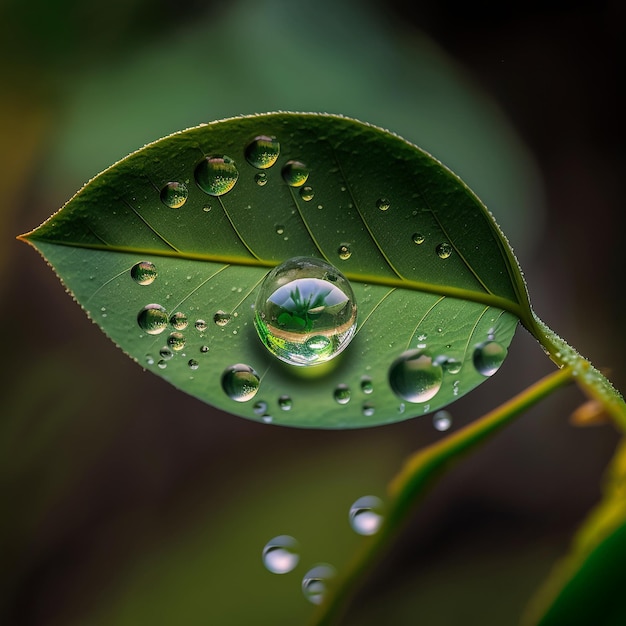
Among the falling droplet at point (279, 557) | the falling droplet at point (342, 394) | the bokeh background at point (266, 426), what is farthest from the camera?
the bokeh background at point (266, 426)

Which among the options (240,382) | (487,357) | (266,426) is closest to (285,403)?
(240,382)

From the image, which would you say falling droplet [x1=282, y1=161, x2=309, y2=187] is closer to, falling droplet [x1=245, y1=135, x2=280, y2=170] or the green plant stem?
falling droplet [x1=245, y1=135, x2=280, y2=170]

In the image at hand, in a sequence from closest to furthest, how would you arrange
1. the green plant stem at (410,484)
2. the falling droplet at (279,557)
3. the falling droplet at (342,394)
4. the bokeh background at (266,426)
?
the green plant stem at (410,484) < the falling droplet at (342,394) < the falling droplet at (279,557) < the bokeh background at (266,426)

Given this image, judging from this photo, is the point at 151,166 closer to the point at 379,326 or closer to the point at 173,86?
the point at 379,326

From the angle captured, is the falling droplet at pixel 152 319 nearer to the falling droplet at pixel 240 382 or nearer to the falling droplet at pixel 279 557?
the falling droplet at pixel 240 382

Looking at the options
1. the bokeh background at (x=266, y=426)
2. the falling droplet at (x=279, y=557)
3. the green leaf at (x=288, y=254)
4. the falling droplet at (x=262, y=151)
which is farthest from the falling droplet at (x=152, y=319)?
the bokeh background at (x=266, y=426)

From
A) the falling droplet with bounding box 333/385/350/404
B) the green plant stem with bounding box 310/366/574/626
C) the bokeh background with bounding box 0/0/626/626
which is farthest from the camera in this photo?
the bokeh background with bounding box 0/0/626/626

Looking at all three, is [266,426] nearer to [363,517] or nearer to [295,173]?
[363,517]

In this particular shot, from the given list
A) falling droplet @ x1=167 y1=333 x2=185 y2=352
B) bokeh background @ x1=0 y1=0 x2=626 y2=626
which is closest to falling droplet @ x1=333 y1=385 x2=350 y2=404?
falling droplet @ x1=167 y1=333 x2=185 y2=352
